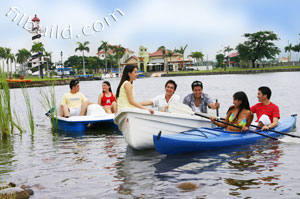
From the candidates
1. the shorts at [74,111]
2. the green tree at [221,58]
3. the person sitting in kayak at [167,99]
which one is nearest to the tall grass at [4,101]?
the shorts at [74,111]

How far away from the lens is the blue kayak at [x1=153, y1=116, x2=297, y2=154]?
8.30m

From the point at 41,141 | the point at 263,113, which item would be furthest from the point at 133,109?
the point at 41,141

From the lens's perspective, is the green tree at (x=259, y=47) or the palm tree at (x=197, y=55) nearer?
the green tree at (x=259, y=47)

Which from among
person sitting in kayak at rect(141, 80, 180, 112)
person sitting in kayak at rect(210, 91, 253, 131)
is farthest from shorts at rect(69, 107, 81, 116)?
person sitting in kayak at rect(210, 91, 253, 131)

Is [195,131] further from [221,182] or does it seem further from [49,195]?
[49,195]

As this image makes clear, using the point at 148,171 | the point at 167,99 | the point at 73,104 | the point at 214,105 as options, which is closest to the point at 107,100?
the point at 73,104

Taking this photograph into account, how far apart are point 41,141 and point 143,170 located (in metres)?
5.47

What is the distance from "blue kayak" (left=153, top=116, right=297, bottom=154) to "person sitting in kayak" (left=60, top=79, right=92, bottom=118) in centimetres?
526

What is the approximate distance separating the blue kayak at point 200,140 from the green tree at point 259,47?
95.8 metres

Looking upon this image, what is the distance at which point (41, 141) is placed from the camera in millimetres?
12172

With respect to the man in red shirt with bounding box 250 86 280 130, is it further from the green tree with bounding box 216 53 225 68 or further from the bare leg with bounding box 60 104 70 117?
the green tree with bounding box 216 53 225 68

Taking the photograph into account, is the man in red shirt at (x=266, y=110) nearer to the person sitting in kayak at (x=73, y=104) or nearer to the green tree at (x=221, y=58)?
the person sitting in kayak at (x=73, y=104)

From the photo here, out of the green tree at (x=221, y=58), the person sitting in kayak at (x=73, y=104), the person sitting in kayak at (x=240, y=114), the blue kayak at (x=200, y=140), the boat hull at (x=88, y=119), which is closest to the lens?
the blue kayak at (x=200, y=140)

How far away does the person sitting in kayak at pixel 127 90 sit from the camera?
28.3ft
